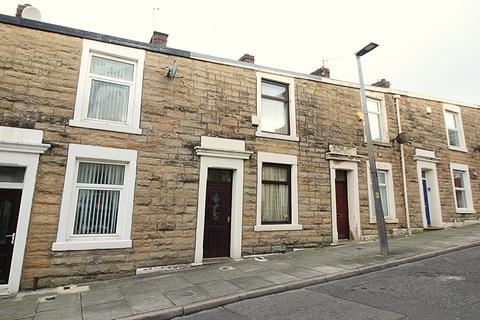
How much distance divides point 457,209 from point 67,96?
589 inches

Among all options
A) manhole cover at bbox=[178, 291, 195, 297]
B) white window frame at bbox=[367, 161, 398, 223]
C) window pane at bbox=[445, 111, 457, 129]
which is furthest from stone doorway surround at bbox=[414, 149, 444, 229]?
manhole cover at bbox=[178, 291, 195, 297]

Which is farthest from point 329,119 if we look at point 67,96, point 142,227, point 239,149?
point 67,96

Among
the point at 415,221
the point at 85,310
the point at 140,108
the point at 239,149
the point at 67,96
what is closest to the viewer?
the point at 85,310

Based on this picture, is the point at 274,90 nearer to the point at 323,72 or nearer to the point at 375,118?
the point at 323,72

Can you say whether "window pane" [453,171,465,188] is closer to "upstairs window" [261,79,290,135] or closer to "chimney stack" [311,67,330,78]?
"chimney stack" [311,67,330,78]

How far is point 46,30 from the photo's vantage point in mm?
7270

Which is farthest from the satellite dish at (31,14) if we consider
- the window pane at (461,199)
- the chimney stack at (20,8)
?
the window pane at (461,199)

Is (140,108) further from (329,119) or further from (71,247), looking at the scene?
(329,119)

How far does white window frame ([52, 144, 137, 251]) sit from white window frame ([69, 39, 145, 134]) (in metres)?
0.61

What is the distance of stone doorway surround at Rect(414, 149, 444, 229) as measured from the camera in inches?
460

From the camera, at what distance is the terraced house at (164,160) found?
6.63 metres

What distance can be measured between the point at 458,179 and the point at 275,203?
9.52m

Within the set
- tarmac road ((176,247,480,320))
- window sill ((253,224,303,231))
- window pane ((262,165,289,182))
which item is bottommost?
tarmac road ((176,247,480,320))

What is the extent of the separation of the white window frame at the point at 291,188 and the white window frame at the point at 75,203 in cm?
361
